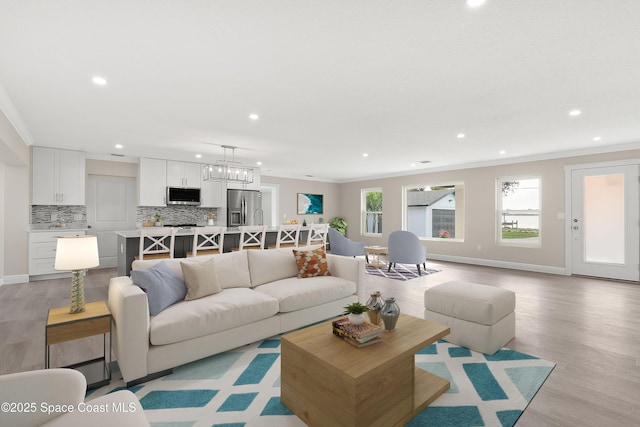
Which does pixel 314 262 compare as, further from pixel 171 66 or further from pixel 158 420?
pixel 171 66

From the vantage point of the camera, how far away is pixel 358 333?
5.99 ft

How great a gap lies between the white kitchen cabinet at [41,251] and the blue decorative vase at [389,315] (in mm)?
6105

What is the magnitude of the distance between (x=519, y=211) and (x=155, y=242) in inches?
281

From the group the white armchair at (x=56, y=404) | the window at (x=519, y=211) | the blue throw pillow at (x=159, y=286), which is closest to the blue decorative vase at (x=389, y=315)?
the white armchair at (x=56, y=404)

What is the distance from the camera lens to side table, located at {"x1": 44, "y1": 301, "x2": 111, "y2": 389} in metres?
2.02

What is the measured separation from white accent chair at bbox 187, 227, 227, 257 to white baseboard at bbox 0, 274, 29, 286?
10.8 feet

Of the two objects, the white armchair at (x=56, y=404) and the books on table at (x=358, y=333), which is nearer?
the white armchair at (x=56, y=404)

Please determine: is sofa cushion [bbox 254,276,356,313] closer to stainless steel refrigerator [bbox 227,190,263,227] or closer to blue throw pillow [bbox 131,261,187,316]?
blue throw pillow [bbox 131,261,187,316]

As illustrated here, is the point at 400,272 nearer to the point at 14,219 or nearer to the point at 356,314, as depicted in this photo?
the point at 356,314

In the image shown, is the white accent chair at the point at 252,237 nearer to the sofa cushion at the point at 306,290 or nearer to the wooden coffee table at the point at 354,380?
the sofa cushion at the point at 306,290

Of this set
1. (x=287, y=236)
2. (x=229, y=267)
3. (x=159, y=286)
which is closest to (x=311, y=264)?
(x=229, y=267)

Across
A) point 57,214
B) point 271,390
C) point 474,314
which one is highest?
point 57,214

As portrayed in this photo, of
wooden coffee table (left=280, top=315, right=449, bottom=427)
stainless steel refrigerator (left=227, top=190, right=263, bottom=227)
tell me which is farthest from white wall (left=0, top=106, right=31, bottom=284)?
wooden coffee table (left=280, top=315, right=449, bottom=427)

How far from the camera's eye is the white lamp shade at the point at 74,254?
2234mm
